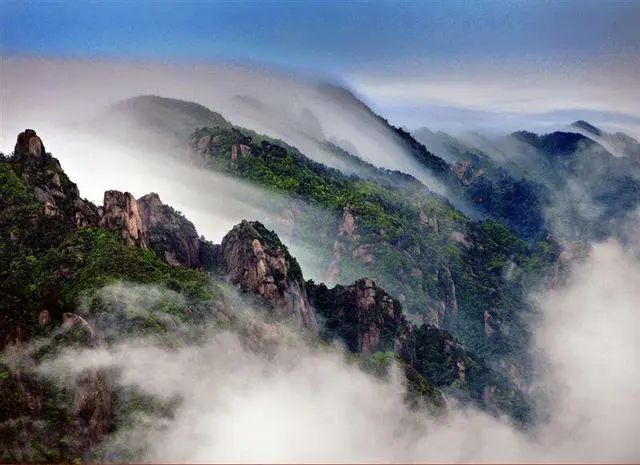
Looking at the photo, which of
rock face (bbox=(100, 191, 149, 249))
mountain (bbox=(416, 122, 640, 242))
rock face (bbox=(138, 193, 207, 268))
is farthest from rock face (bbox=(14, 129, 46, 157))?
mountain (bbox=(416, 122, 640, 242))

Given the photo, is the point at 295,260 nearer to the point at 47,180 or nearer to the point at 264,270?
the point at 264,270

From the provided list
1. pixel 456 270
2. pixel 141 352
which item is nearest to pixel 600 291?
pixel 456 270

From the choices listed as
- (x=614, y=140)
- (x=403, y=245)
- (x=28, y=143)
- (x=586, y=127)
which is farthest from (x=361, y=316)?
(x=586, y=127)

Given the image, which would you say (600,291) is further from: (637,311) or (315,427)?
(315,427)

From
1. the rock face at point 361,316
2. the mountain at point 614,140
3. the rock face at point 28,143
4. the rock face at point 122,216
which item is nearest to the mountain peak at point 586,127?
the mountain at point 614,140

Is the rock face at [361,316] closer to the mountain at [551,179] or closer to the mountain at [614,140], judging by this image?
the mountain at [614,140]
